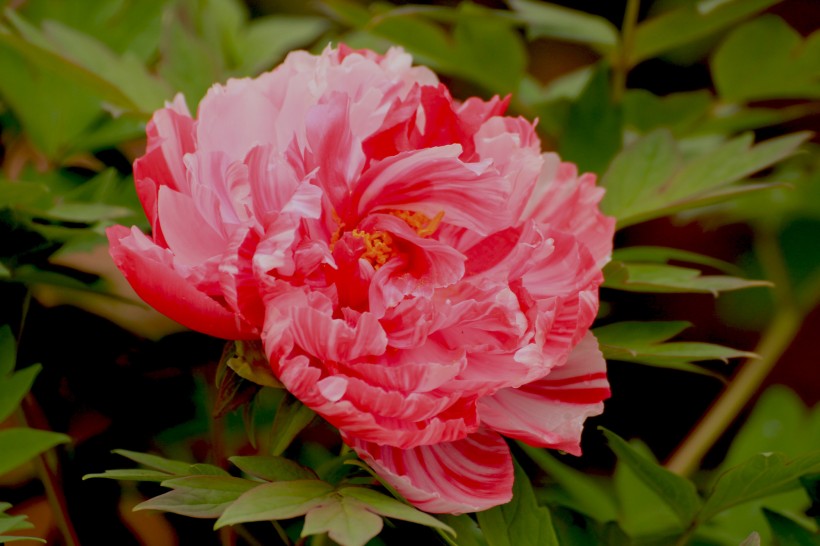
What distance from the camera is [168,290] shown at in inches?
12.8

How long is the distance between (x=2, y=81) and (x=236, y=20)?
190 mm

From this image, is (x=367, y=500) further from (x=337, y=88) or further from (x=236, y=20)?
(x=236, y=20)

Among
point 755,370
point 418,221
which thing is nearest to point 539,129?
point 755,370

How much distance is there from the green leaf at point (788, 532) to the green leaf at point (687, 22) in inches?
12.2

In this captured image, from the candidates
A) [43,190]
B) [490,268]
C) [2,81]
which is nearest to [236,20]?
[2,81]

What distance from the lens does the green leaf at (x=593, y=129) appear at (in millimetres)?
562

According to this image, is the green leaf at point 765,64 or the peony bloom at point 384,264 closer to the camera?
the peony bloom at point 384,264

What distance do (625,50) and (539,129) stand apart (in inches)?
5.3

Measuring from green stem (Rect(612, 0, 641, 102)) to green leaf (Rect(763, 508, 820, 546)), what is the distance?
0.29 metres

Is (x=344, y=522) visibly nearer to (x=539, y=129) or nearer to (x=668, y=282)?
(x=668, y=282)

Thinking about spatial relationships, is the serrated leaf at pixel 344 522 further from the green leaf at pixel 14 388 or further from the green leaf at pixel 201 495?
the green leaf at pixel 14 388

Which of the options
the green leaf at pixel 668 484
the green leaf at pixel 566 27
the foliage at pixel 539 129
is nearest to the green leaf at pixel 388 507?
A: the foliage at pixel 539 129

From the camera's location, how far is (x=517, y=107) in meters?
0.63

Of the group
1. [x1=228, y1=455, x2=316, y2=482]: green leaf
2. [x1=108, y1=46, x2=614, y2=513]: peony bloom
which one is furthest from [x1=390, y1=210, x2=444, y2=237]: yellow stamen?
[x1=228, y1=455, x2=316, y2=482]: green leaf
